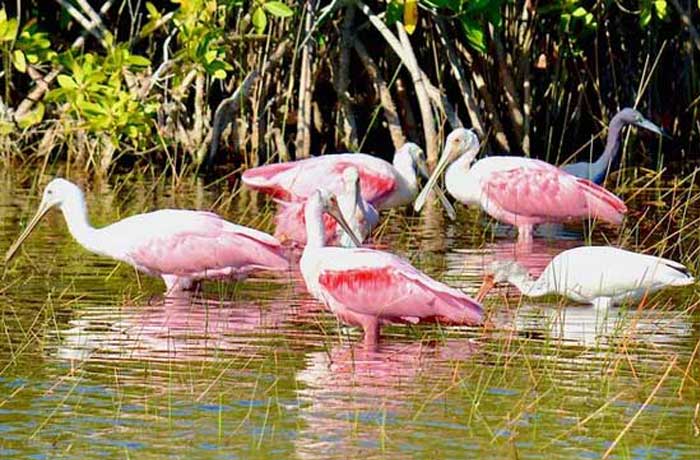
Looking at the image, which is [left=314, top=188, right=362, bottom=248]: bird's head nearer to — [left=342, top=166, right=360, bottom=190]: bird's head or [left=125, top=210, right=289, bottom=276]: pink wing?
[left=125, top=210, right=289, bottom=276]: pink wing

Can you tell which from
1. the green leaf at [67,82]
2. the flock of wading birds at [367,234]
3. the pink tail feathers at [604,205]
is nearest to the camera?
the flock of wading birds at [367,234]

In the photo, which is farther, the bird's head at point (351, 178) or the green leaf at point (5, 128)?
the green leaf at point (5, 128)

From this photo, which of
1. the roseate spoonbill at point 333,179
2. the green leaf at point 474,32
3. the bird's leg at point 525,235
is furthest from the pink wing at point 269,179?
the green leaf at point 474,32

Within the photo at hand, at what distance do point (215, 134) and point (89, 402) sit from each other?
719cm

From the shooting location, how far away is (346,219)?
33.9 ft

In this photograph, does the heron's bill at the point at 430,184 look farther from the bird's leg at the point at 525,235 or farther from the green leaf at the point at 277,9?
the green leaf at the point at 277,9

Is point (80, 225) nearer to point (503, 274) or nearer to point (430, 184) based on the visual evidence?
point (503, 274)

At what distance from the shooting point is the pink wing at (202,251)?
359 inches

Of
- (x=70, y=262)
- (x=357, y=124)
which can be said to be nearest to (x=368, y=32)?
(x=357, y=124)

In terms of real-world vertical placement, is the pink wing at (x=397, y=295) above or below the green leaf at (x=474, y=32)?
below

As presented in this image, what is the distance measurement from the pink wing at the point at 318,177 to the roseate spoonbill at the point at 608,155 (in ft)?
6.29

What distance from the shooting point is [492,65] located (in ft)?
48.7

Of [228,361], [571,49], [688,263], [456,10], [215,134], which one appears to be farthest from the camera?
[571,49]

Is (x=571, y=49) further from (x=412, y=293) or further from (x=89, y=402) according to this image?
(x=89, y=402)
